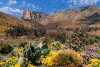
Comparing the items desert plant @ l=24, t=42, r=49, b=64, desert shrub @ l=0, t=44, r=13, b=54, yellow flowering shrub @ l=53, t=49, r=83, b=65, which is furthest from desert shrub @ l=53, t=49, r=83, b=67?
desert shrub @ l=0, t=44, r=13, b=54

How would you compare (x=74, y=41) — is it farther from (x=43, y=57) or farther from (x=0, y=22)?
(x=0, y=22)

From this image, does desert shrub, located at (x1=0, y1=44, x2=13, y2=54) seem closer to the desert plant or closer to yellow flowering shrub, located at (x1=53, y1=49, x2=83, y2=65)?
the desert plant

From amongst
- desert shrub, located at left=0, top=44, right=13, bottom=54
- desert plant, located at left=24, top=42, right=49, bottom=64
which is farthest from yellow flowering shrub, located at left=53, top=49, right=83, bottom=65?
desert shrub, located at left=0, top=44, right=13, bottom=54

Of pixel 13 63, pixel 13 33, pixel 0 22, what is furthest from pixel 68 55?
pixel 0 22

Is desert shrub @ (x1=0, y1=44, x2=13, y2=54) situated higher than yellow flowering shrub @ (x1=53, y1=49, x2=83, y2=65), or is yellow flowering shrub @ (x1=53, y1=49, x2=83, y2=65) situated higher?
yellow flowering shrub @ (x1=53, y1=49, x2=83, y2=65)

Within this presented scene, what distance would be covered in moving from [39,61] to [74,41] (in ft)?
21.3

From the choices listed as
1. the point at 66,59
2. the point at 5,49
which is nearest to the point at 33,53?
the point at 66,59

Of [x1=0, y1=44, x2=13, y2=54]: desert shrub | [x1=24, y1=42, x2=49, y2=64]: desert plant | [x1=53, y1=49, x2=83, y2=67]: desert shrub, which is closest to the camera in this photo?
[x1=53, y1=49, x2=83, y2=67]: desert shrub

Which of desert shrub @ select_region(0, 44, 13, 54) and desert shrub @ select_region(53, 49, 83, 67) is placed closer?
desert shrub @ select_region(53, 49, 83, 67)

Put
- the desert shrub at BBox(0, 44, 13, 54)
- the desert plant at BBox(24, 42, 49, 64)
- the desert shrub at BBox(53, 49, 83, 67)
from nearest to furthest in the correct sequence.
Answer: the desert shrub at BBox(53, 49, 83, 67) < the desert plant at BBox(24, 42, 49, 64) < the desert shrub at BBox(0, 44, 13, 54)

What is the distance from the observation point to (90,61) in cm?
1569

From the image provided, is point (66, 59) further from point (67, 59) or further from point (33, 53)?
point (33, 53)

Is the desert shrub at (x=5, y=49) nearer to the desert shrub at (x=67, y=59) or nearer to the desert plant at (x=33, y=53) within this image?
the desert plant at (x=33, y=53)

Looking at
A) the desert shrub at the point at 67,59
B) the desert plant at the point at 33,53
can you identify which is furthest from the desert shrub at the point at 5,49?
the desert shrub at the point at 67,59
